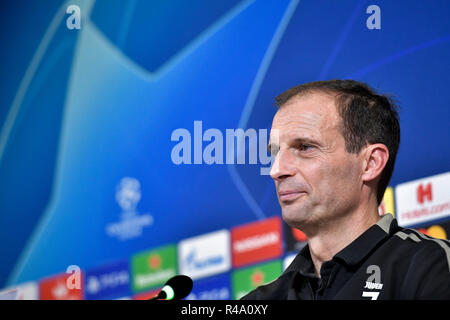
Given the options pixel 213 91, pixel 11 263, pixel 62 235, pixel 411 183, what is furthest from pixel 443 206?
pixel 11 263

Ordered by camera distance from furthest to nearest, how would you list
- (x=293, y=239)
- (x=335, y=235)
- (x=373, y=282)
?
(x=293, y=239), (x=335, y=235), (x=373, y=282)

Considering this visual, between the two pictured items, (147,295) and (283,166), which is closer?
(283,166)

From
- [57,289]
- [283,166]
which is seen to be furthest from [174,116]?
[283,166]

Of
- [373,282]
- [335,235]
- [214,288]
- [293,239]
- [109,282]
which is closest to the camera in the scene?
[373,282]

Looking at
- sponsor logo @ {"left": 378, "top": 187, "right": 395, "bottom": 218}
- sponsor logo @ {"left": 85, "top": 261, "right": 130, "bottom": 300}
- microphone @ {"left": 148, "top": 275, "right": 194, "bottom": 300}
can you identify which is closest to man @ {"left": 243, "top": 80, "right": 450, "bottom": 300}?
microphone @ {"left": 148, "top": 275, "right": 194, "bottom": 300}

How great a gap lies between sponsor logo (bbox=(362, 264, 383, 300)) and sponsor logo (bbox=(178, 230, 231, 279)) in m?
1.22

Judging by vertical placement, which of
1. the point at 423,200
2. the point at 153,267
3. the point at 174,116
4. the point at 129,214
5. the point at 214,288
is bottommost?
the point at 214,288

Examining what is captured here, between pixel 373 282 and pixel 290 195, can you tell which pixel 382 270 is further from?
pixel 290 195

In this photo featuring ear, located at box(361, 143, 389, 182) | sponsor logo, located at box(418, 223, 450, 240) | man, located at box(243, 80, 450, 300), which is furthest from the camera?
sponsor logo, located at box(418, 223, 450, 240)

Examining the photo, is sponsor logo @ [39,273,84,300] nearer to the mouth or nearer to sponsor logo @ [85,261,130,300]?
sponsor logo @ [85,261,130,300]

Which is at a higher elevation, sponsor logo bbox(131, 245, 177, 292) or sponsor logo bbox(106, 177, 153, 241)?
sponsor logo bbox(106, 177, 153, 241)

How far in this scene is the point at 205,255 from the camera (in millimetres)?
2676

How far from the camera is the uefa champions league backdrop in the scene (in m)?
2.39

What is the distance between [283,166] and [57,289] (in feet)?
5.28
